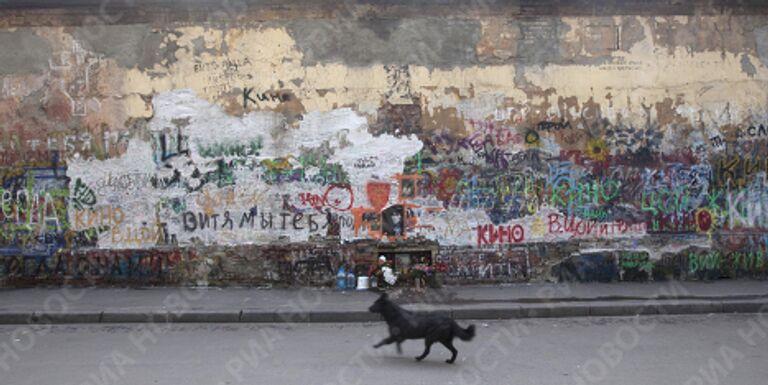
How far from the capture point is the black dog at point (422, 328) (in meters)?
7.21

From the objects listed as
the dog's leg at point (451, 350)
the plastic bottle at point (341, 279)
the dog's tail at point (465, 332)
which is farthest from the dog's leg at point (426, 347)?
the plastic bottle at point (341, 279)

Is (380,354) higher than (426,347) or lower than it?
lower

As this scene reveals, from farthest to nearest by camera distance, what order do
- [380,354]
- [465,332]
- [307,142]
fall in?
[307,142]
[380,354]
[465,332]

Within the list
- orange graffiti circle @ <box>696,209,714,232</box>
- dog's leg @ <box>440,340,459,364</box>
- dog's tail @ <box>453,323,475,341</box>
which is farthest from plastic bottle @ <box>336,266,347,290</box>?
orange graffiti circle @ <box>696,209,714,232</box>

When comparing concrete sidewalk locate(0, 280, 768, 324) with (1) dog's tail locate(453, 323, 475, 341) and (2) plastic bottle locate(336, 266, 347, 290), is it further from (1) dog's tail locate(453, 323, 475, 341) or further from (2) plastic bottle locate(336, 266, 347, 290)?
(1) dog's tail locate(453, 323, 475, 341)

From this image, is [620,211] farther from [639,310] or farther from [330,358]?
[330,358]

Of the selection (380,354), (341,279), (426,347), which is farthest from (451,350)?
(341,279)

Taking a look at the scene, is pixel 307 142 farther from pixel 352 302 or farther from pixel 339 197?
pixel 352 302

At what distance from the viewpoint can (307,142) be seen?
37.8ft

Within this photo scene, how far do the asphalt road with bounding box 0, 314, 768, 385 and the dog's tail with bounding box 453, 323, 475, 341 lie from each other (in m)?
0.33

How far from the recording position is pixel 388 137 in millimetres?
11562

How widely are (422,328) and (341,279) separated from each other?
417cm

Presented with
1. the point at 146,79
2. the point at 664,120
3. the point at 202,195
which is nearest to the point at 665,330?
the point at 664,120

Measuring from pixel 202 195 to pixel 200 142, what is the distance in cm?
84
